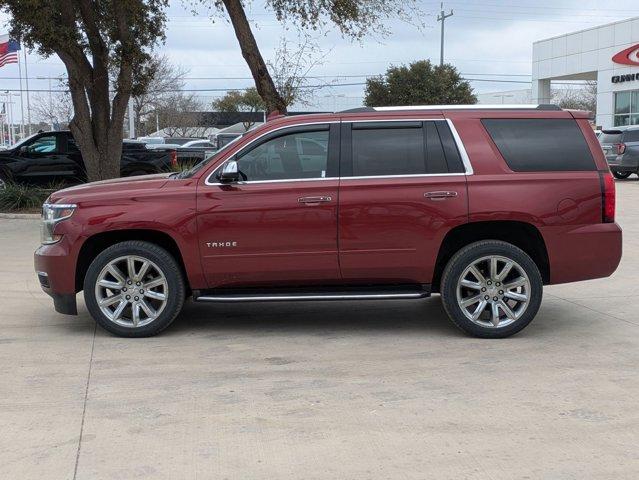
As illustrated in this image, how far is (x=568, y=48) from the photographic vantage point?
48031mm

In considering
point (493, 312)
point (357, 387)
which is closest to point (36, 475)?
point (357, 387)

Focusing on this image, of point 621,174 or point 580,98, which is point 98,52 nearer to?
point 621,174

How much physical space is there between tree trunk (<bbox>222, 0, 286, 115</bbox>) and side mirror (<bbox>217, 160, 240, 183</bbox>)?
9.64 m

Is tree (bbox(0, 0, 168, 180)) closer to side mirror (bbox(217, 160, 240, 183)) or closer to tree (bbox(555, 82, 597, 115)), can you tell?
side mirror (bbox(217, 160, 240, 183))

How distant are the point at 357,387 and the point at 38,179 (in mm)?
16769

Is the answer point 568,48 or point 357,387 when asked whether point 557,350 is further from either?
point 568,48

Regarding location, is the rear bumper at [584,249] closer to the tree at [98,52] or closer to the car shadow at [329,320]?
the car shadow at [329,320]

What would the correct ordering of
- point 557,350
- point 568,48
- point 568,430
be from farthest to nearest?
point 568,48 < point 557,350 < point 568,430

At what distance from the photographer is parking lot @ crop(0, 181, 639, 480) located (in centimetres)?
425

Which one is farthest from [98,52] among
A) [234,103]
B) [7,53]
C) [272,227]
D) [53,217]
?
[234,103]

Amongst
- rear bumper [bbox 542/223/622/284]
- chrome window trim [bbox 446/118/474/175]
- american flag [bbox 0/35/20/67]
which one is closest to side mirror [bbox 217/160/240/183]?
chrome window trim [bbox 446/118/474/175]

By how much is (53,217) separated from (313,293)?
2349 mm

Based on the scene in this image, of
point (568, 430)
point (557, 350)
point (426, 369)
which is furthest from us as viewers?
point (557, 350)

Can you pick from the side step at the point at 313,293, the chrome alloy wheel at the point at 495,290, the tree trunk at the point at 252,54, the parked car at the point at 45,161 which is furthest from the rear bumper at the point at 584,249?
the parked car at the point at 45,161
